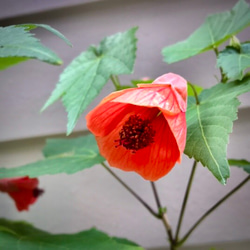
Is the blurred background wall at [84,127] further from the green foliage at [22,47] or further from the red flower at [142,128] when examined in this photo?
the green foliage at [22,47]

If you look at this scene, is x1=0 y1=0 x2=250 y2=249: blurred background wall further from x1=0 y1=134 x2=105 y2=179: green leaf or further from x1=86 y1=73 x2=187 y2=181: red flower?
x1=86 y1=73 x2=187 y2=181: red flower

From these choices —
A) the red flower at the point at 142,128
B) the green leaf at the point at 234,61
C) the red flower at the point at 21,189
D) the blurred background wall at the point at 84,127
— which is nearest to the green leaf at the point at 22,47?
the red flower at the point at 142,128

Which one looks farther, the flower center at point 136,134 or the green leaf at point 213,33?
the green leaf at point 213,33

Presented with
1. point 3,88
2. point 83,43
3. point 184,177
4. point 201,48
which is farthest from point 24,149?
point 201,48

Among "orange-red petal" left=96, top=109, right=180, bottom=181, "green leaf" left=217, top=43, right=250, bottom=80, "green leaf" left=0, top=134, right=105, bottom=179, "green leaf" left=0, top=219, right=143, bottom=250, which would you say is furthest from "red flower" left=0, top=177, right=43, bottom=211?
"green leaf" left=217, top=43, right=250, bottom=80

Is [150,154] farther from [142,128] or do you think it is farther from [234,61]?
[234,61]

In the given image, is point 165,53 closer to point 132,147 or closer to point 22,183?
point 132,147
